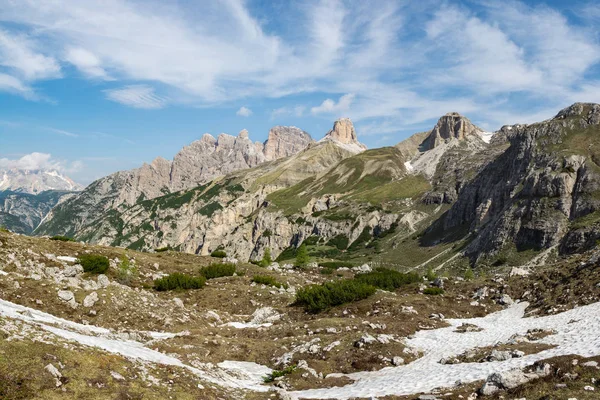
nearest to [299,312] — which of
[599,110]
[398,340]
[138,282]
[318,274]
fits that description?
[398,340]

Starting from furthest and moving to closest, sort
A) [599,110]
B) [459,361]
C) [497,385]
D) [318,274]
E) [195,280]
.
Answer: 1. [599,110]
2. [318,274]
3. [195,280]
4. [459,361]
5. [497,385]

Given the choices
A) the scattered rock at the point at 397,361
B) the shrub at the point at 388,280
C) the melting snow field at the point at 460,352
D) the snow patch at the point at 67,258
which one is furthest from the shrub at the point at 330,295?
the snow patch at the point at 67,258

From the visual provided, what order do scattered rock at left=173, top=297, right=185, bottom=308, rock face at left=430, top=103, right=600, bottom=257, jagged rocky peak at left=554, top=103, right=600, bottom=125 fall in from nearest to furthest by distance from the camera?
1. scattered rock at left=173, top=297, right=185, bottom=308
2. rock face at left=430, top=103, right=600, bottom=257
3. jagged rocky peak at left=554, top=103, right=600, bottom=125

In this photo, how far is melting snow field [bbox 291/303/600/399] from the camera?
1853 centimetres

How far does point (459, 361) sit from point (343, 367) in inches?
256

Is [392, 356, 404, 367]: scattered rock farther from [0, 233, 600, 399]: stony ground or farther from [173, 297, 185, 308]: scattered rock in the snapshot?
[173, 297, 185, 308]: scattered rock

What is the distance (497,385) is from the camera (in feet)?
51.9

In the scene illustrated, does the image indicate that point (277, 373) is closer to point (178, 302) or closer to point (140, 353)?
point (140, 353)

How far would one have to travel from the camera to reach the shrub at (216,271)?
1913 inches

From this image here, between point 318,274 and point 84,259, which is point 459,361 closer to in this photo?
point 84,259

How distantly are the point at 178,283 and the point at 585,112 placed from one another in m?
191

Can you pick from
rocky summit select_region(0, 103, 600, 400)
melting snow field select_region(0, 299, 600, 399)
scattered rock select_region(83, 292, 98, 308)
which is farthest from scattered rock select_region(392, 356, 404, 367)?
scattered rock select_region(83, 292, 98, 308)

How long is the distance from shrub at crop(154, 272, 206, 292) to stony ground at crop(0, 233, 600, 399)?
0.95m

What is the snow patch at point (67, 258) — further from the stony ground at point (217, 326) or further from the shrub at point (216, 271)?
the shrub at point (216, 271)
